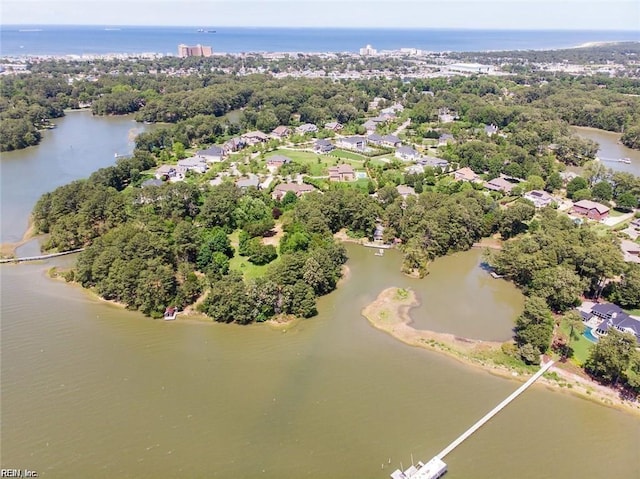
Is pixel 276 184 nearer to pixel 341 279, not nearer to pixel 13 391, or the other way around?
pixel 341 279

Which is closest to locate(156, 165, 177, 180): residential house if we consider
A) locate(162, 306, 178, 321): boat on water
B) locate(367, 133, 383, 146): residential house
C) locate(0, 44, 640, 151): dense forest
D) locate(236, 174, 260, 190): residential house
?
locate(236, 174, 260, 190): residential house

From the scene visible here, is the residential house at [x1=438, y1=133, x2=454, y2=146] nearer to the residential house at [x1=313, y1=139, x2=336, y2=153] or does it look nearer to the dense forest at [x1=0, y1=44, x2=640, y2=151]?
the dense forest at [x1=0, y1=44, x2=640, y2=151]

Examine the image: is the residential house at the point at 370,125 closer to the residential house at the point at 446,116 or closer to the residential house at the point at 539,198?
the residential house at the point at 446,116

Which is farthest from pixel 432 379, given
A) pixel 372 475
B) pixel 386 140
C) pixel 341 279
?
pixel 386 140

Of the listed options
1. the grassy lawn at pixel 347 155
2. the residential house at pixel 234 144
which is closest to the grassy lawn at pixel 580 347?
the grassy lawn at pixel 347 155

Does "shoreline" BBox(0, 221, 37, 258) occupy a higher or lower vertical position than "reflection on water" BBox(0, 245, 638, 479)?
higher

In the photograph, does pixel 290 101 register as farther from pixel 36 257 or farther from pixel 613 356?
pixel 613 356

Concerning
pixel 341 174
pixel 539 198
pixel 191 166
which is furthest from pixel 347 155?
pixel 539 198

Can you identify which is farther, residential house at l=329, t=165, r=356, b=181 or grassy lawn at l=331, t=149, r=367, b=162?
grassy lawn at l=331, t=149, r=367, b=162
